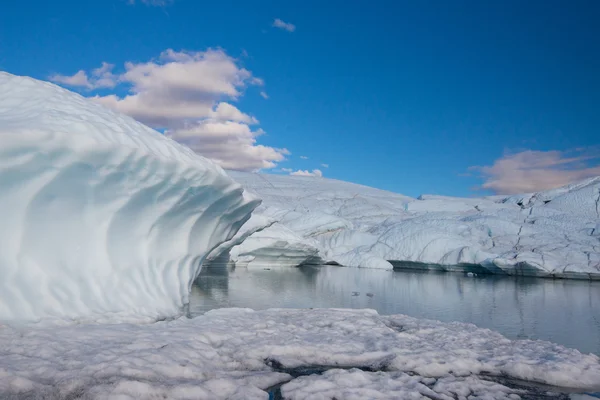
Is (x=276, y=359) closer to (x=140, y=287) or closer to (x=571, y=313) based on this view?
(x=140, y=287)


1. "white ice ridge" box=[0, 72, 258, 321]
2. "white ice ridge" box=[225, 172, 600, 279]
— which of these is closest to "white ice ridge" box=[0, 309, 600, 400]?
"white ice ridge" box=[0, 72, 258, 321]

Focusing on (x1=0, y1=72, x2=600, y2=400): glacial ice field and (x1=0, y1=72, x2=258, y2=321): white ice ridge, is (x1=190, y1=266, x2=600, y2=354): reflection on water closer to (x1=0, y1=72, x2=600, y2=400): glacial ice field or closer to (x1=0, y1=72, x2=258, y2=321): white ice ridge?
(x1=0, y1=72, x2=600, y2=400): glacial ice field

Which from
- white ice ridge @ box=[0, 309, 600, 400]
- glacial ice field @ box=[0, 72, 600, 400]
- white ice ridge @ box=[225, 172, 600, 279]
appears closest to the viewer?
white ice ridge @ box=[0, 309, 600, 400]

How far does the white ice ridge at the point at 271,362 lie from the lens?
3.14m

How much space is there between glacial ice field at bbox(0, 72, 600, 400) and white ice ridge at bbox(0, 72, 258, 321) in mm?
14

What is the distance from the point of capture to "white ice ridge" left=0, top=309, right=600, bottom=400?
314 centimetres

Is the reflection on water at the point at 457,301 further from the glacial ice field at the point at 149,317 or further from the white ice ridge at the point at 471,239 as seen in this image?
the white ice ridge at the point at 471,239

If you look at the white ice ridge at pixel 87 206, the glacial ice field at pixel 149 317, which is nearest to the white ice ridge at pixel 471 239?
the glacial ice field at pixel 149 317

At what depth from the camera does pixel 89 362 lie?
339cm

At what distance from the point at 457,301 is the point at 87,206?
8214 millimetres

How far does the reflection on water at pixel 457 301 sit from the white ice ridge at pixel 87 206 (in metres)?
1.91

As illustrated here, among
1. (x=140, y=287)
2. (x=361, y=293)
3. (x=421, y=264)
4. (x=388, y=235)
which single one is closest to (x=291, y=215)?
(x=388, y=235)

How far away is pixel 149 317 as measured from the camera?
550 cm

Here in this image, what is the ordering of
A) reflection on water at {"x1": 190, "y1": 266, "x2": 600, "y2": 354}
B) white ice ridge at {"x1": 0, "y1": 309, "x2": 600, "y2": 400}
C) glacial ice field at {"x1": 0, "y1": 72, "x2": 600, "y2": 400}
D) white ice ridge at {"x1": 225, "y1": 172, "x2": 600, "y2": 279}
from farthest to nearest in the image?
white ice ridge at {"x1": 225, "y1": 172, "x2": 600, "y2": 279} → reflection on water at {"x1": 190, "y1": 266, "x2": 600, "y2": 354} → glacial ice field at {"x1": 0, "y1": 72, "x2": 600, "y2": 400} → white ice ridge at {"x1": 0, "y1": 309, "x2": 600, "y2": 400}
